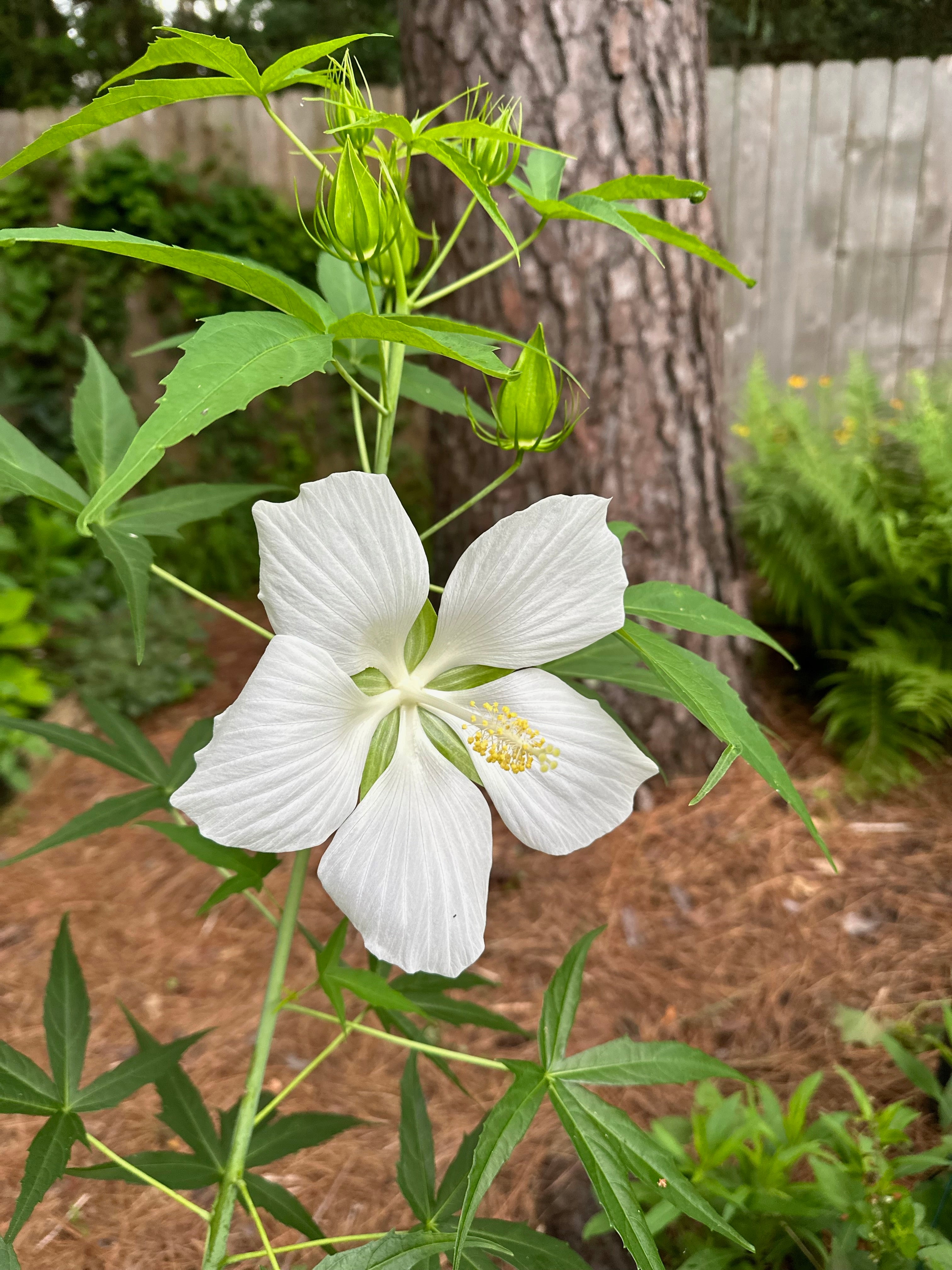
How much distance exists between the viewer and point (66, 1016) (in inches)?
41.0

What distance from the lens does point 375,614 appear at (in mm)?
668

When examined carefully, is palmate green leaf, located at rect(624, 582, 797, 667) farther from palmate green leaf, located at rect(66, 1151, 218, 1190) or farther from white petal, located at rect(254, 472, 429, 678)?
palmate green leaf, located at rect(66, 1151, 218, 1190)

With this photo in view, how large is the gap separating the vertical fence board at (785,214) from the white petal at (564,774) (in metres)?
4.23

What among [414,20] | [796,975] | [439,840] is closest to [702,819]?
[796,975]

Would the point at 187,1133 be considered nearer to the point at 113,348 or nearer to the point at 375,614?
the point at 375,614

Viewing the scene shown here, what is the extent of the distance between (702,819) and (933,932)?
64cm

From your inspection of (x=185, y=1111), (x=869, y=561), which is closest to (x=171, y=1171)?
(x=185, y=1111)

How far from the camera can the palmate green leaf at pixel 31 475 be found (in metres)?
0.83

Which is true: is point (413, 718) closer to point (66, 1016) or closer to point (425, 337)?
point (425, 337)

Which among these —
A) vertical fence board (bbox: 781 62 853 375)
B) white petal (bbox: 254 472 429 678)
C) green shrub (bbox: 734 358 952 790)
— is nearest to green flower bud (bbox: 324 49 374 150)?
white petal (bbox: 254 472 429 678)

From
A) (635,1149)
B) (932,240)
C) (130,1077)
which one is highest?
(932,240)

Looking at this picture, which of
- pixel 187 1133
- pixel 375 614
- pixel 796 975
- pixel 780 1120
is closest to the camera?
pixel 375 614

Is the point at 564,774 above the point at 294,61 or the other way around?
the other way around

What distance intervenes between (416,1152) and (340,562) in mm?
755
